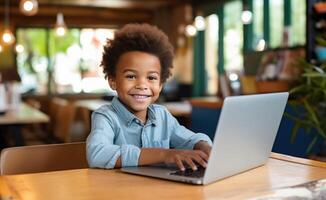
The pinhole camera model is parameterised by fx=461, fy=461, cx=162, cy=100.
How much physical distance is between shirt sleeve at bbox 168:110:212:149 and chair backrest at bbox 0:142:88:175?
0.97ft

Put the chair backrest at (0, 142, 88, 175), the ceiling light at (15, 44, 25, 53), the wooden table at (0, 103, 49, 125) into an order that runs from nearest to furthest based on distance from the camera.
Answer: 1. the chair backrest at (0, 142, 88, 175)
2. the wooden table at (0, 103, 49, 125)
3. the ceiling light at (15, 44, 25, 53)

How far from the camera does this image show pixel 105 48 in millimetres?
1343

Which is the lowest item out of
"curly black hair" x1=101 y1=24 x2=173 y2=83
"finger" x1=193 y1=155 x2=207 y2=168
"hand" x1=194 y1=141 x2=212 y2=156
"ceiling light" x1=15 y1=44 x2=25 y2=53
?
"hand" x1=194 y1=141 x2=212 y2=156

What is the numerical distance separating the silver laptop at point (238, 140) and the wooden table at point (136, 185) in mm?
20

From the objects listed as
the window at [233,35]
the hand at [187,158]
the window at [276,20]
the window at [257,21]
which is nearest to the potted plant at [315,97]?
the hand at [187,158]

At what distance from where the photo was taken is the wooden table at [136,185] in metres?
0.90

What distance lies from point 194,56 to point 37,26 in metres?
3.67

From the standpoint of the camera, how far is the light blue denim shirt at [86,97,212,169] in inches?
44.7

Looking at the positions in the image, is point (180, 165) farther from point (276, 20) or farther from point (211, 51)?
point (211, 51)

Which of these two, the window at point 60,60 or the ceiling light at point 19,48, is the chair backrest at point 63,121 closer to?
the ceiling light at point 19,48

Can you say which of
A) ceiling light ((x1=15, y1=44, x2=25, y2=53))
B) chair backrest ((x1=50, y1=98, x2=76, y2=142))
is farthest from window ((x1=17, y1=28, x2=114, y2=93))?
chair backrest ((x1=50, y1=98, x2=76, y2=142))

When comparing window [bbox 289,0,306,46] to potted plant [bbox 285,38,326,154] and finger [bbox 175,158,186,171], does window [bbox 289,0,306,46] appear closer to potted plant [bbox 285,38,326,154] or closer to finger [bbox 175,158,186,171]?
potted plant [bbox 285,38,326,154]

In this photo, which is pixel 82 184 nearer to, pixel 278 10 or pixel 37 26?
pixel 278 10

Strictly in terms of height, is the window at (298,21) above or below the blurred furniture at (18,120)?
above
